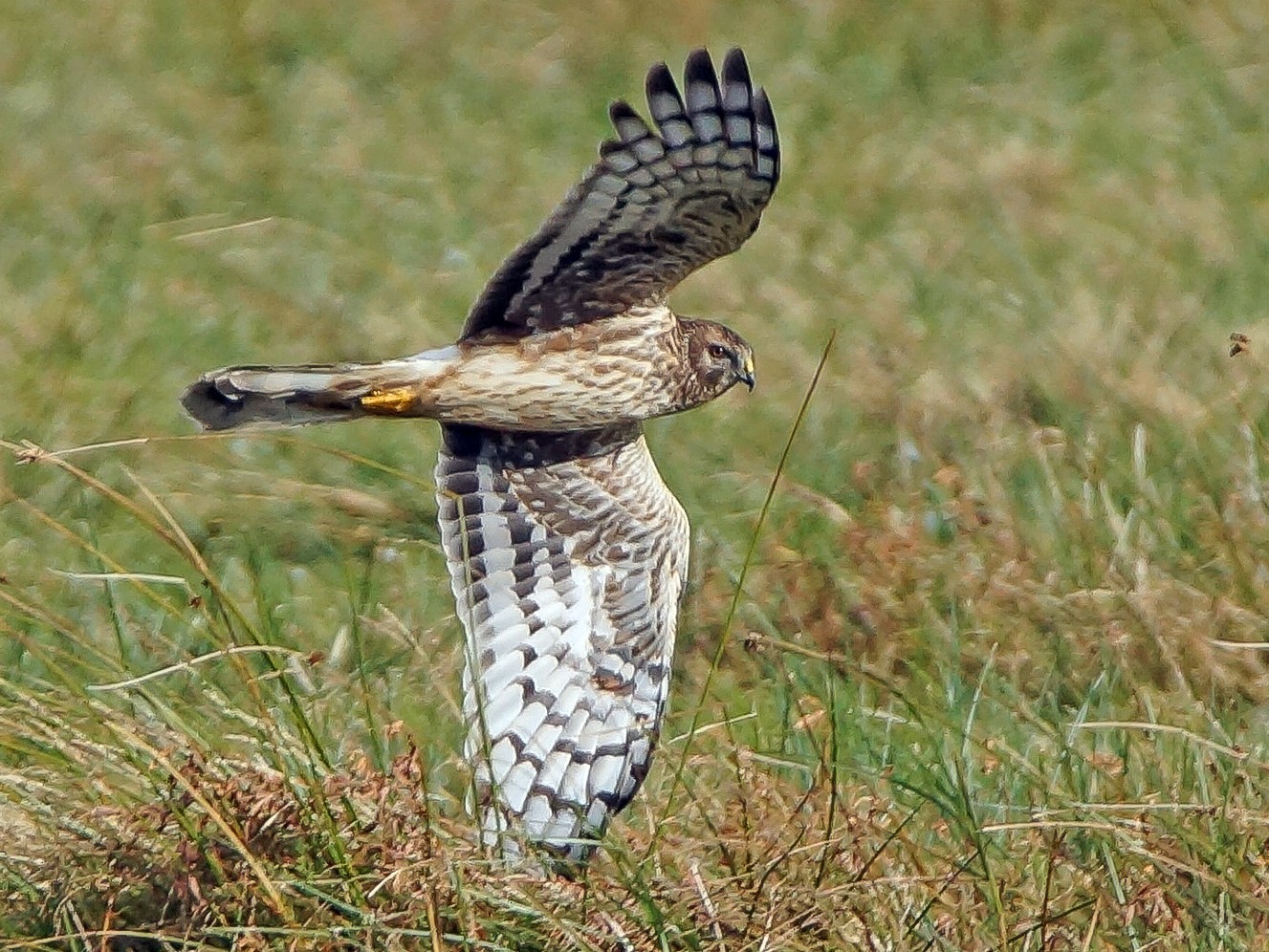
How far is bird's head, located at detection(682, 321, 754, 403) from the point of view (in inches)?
221

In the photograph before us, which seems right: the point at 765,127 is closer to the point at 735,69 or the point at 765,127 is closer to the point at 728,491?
the point at 735,69

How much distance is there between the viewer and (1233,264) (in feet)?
28.5

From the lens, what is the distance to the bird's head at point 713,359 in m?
5.61

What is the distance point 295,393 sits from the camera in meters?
5.18

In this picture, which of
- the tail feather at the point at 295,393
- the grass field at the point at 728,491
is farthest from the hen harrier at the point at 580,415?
the grass field at the point at 728,491

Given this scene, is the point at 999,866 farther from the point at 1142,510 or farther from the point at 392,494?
the point at 392,494

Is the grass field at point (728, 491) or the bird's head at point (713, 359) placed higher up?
the bird's head at point (713, 359)

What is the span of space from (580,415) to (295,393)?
2.00 feet

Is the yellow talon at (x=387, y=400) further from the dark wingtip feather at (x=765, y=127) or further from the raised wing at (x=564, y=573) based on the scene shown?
the dark wingtip feather at (x=765, y=127)

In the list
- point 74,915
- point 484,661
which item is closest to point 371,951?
point 74,915

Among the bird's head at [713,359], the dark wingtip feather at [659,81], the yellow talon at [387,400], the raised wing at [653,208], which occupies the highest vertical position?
the dark wingtip feather at [659,81]

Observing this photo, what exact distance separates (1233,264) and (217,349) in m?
3.39

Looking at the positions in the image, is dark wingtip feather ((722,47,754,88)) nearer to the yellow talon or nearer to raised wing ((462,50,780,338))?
raised wing ((462,50,780,338))

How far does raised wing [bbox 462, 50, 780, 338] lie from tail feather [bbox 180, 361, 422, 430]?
31 cm
